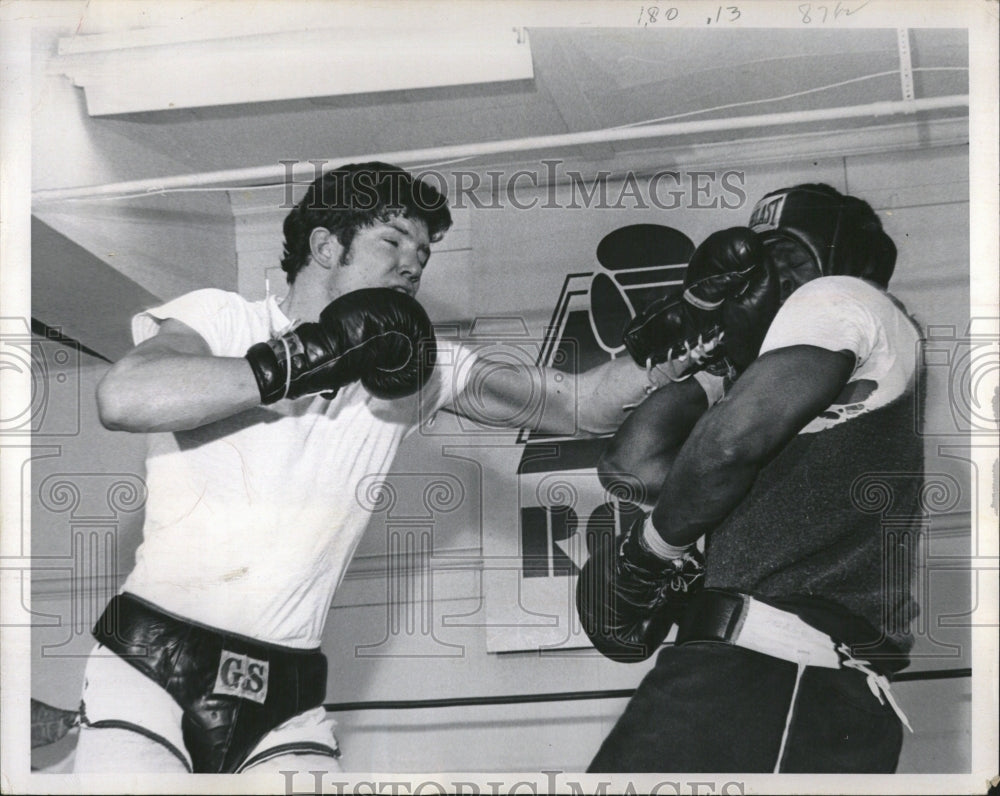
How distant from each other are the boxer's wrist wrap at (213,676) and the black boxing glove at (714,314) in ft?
3.49

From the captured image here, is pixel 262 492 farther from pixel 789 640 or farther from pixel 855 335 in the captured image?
pixel 855 335

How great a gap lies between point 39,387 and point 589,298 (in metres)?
1.26

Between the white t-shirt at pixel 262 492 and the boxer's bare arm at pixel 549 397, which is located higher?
the boxer's bare arm at pixel 549 397

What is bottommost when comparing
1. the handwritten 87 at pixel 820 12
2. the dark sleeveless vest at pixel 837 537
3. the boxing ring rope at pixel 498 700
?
the boxing ring rope at pixel 498 700

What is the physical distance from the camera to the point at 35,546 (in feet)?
7.93

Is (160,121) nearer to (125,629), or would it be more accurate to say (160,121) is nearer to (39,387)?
(39,387)

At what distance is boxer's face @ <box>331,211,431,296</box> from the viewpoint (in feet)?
8.11

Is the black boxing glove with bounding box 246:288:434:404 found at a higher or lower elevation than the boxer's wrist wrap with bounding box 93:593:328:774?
higher

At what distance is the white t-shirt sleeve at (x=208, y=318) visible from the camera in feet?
7.89

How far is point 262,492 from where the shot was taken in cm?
240

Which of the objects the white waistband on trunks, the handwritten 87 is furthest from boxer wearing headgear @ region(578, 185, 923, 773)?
the handwritten 87

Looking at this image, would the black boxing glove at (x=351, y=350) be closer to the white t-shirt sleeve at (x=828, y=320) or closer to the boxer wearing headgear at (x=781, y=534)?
the boxer wearing headgear at (x=781, y=534)

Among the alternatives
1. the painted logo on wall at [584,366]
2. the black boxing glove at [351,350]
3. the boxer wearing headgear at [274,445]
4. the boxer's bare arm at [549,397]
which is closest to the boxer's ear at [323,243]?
the boxer wearing headgear at [274,445]

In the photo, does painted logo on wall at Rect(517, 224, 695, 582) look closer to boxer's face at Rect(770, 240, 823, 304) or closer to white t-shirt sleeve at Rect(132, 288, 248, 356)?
boxer's face at Rect(770, 240, 823, 304)
